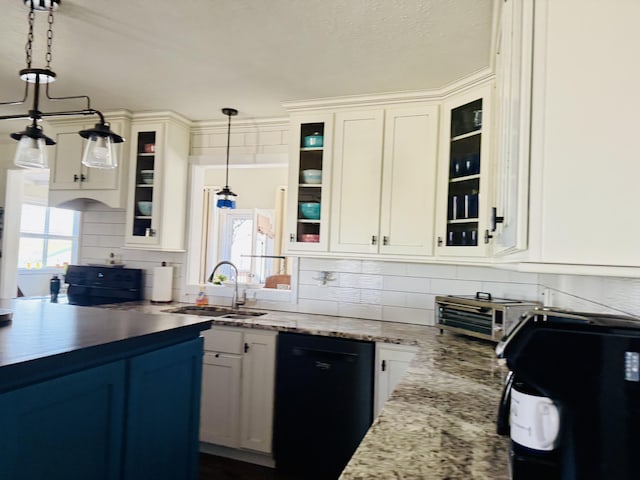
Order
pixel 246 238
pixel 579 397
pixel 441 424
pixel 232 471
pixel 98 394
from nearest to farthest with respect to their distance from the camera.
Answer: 1. pixel 579 397
2. pixel 441 424
3. pixel 98 394
4. pixel 232 471
5. pixel 246 238

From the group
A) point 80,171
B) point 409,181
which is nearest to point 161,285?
point 80,171

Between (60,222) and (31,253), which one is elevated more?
(60,222)

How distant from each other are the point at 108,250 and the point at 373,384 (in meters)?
2.75

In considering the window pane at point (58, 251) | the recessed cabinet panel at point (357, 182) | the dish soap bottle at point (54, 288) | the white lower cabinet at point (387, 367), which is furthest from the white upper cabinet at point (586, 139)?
the window pane at point (58, 251)

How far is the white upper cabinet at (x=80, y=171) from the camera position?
133 inches

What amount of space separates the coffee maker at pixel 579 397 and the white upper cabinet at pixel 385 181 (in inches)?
76.7

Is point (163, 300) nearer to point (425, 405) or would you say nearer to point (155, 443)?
point (155, 443)

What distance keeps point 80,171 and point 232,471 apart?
2.59m

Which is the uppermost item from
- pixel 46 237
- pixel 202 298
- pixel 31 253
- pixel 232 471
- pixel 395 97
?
pixel 395 97

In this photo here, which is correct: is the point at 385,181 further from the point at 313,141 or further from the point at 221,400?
the point at 221,400

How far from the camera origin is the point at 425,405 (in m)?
1.33

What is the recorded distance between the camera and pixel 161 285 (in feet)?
11.5

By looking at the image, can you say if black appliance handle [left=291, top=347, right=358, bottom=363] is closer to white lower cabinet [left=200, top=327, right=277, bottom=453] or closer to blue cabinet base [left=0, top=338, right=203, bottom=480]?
white lower cabinet [left=200, top=327, right=277, bottom=453]

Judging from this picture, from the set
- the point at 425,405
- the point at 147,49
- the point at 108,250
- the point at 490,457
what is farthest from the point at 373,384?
the point at 108,250
